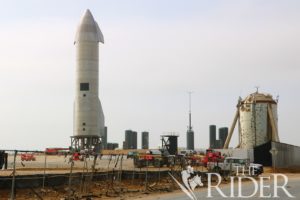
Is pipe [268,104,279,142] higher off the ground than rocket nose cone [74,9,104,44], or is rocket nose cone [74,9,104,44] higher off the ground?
rocket nose cone [74,9,104,44]

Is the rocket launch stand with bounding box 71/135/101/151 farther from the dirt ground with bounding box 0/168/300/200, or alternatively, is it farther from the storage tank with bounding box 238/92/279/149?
the dirt ground with bounding box 0/168/300/200

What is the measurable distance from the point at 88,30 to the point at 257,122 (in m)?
32.9

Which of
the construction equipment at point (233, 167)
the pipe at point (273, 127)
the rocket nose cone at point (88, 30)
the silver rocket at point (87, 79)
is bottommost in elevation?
the construction equipment at point (233, 167)

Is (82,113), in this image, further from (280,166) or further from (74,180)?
(74,180)

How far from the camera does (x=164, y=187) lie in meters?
31.0

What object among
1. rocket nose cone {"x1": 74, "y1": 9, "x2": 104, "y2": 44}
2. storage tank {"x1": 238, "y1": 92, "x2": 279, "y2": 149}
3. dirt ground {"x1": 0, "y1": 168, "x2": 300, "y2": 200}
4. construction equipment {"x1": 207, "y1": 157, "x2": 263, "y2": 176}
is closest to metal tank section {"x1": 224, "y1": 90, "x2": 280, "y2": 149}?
storage tank {"x1": 238, "y1": 92, "x2": 279, "y2": 149}

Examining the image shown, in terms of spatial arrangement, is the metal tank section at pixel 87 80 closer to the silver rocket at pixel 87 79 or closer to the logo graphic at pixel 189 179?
the silver rocket at pixel 87 79

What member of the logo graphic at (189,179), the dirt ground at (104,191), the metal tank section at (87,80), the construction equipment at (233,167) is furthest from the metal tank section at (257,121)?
the dirt ground at (104,191)

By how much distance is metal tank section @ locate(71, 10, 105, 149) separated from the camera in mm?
92125

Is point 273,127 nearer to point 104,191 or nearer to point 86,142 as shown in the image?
point 86,142

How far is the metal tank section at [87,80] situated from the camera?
92.1 m

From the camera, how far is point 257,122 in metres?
85.6

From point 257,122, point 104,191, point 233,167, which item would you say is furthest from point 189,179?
point 257,122

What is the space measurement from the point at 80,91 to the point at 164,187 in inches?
2497
